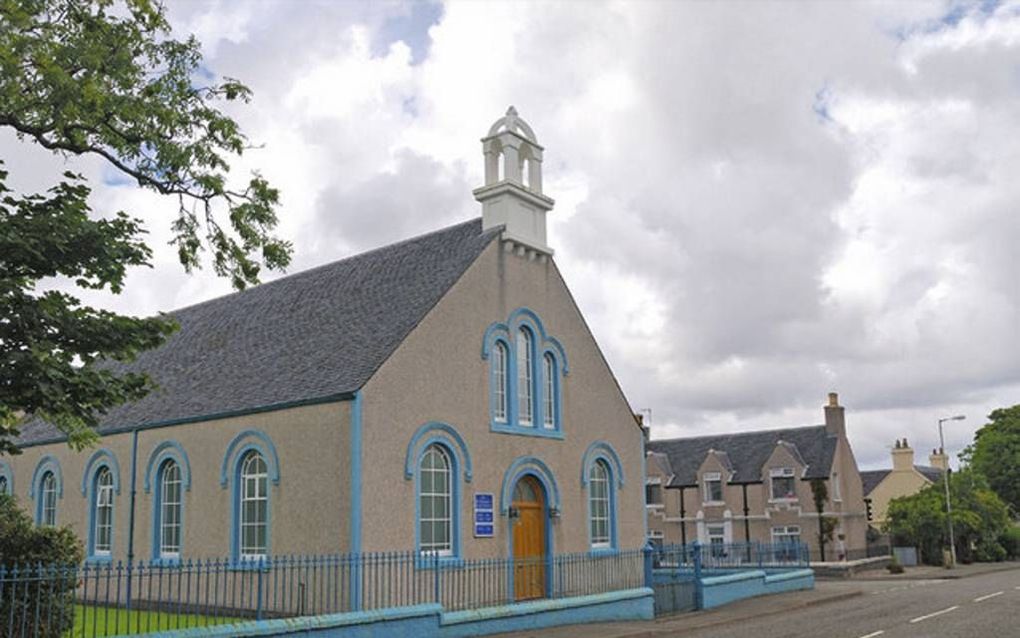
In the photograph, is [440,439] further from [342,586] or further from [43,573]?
[43,573]

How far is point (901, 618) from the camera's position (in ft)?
70.7

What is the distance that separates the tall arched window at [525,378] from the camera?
2386cm

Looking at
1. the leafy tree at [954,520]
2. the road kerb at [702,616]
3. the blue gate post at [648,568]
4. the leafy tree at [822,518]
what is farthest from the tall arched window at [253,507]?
the leafy tree at [954,520]

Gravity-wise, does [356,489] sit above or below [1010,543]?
above

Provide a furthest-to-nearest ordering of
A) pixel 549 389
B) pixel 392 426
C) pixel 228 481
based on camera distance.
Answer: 1. pixel 549 389
2. pixel 228 481
3. pixel 392 426

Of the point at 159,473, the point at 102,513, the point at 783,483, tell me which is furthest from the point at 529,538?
the point at 783,483

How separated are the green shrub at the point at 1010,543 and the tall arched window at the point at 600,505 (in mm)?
40596

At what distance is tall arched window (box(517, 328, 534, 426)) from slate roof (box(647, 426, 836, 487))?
107ft

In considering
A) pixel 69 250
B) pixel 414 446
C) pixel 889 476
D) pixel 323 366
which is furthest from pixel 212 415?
pixel 889 476

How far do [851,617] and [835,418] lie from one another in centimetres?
3373

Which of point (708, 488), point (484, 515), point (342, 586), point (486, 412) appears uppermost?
point (486, 412)

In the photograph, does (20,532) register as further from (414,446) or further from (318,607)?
(414,446)

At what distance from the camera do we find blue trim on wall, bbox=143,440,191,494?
2302 centimetres

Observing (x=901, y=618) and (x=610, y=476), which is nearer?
(x=901, y=618)
